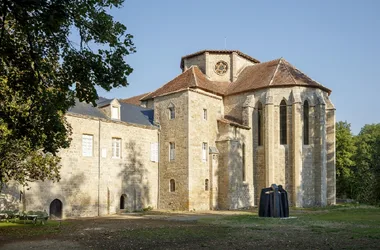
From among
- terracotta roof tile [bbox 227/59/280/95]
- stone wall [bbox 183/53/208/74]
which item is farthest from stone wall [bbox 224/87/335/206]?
stone wall [bbox 183/53/208/74]

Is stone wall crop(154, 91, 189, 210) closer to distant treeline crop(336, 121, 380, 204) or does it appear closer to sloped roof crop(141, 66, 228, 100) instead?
sloped roof crop(141, 66, 228, 100)

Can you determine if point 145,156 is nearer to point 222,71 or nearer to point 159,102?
point 159,102

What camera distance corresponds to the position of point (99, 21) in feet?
31.7

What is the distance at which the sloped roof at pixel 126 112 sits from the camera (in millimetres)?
27109

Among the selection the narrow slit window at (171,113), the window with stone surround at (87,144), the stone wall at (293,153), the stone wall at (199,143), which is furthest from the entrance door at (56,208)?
the stone wall at (293,153)

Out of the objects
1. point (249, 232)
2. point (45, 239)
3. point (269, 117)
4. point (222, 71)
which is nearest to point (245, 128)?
point (269, 117)

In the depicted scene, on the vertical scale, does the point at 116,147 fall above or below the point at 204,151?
above

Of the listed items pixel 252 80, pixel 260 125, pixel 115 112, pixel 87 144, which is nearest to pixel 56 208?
pixel 87 144

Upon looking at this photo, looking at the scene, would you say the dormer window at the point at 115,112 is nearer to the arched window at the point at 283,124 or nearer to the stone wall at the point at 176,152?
the stone wall at the point at 176,152

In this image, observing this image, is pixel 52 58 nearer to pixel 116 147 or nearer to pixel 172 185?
pixel 116 147

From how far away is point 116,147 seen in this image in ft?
93.5

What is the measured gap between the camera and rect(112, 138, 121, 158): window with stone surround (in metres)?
28.3

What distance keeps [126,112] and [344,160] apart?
27157 mm

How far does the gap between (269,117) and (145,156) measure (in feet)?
33.8
